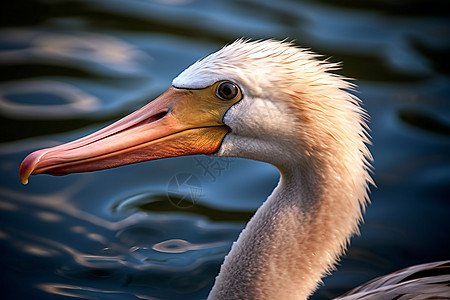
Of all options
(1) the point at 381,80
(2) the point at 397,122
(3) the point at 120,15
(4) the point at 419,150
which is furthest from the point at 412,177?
(3) the point at 120,15

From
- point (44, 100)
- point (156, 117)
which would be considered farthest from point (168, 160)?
point (156, 117)

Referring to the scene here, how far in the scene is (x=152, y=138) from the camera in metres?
2.73

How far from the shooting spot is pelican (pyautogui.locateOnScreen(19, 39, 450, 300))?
255cm

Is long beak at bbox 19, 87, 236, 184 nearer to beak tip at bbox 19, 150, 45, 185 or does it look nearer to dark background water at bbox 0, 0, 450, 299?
beak tip at bbox 19, 150, 45, 185

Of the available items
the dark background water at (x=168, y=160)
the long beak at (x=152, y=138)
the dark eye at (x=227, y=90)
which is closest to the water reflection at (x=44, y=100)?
the dark background water at (x=168, y=160)

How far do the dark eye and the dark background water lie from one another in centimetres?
142

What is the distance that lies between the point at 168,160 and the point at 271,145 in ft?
7.28

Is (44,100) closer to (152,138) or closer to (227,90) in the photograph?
(152,138)

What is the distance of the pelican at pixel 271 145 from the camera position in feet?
8.38

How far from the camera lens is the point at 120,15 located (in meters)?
6.48

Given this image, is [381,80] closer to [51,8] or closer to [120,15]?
[120,15]

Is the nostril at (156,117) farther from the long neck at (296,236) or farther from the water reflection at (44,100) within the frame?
the water reflection at (44,100)

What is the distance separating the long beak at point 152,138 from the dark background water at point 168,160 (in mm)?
1146

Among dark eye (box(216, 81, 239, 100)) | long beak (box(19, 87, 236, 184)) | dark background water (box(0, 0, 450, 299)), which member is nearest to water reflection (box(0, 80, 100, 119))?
dark background water (box(0, 0, 450, 299))
